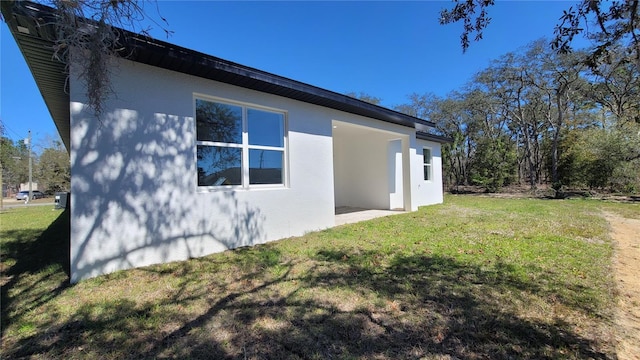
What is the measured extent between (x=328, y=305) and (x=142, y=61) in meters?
4.26

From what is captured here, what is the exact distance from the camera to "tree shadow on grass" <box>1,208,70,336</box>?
9.91 feet

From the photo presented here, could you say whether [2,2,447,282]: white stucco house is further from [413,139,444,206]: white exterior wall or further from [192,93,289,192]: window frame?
[413,139,444,206]: white exterior wall

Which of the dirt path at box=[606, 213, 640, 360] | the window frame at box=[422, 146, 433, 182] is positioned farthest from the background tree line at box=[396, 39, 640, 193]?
the dirt path at box=[606, 213, 640, 360]

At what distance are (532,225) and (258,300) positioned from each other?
23.6 ft

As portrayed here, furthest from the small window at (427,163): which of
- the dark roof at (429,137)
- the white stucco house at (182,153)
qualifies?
the white stucco house at (182,153)

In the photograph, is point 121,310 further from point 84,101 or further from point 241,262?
point 84,101

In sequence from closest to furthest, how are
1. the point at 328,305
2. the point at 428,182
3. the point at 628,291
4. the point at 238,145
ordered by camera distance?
the point at 328,305 < the point at 628,291 < the point at 238,145 < the point at 428,182

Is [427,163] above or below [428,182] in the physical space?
above

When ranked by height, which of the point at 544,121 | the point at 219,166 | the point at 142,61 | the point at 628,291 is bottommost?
→ the point at 628,291

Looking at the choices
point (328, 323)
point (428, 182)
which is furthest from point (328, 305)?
point (428, 182)

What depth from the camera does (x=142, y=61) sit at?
407cm

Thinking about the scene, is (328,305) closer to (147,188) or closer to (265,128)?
(147,188)

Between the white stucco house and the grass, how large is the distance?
51cm

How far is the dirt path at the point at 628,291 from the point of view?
2252 millimetres
